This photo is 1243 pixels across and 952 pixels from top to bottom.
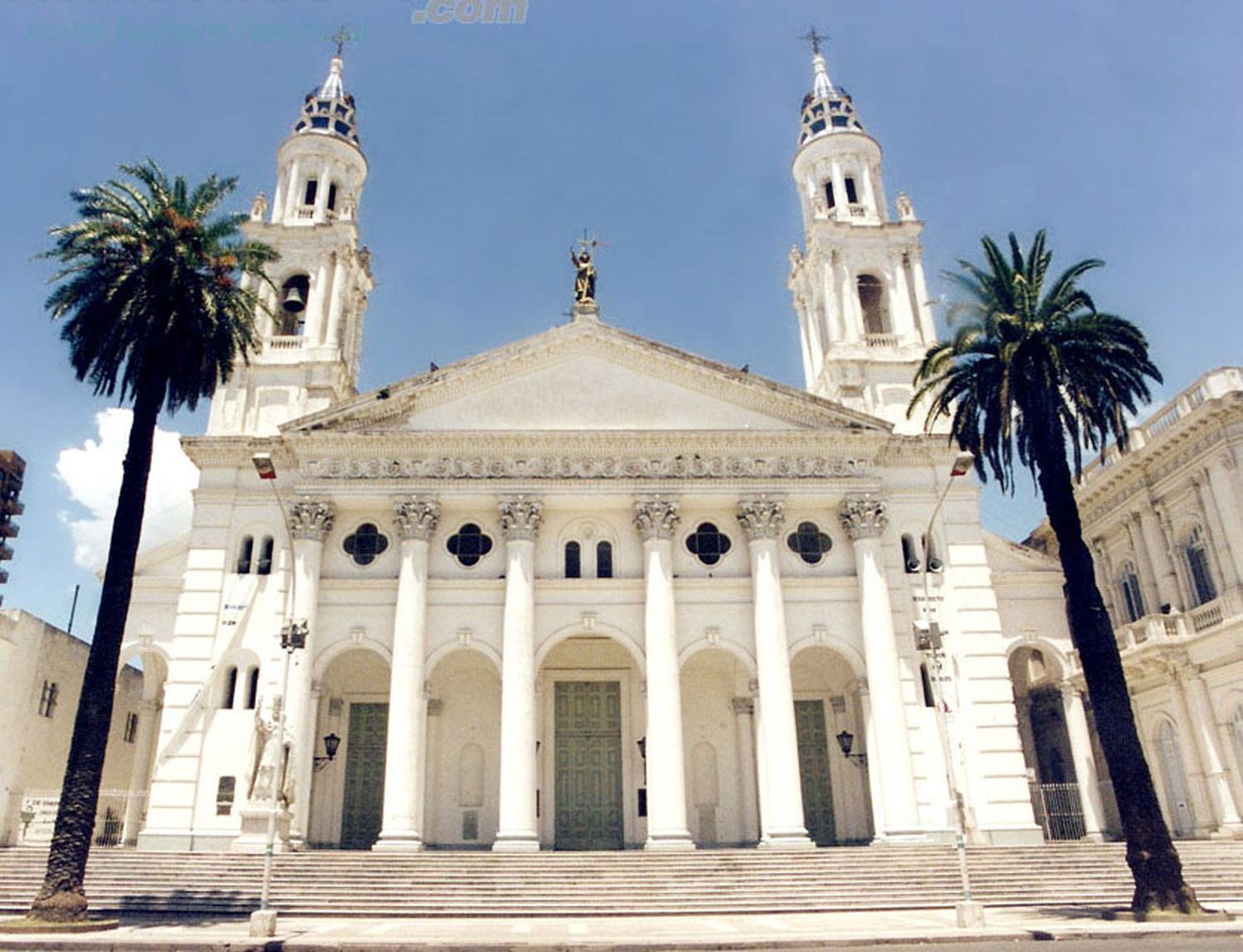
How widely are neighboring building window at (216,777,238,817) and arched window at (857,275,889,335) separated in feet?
95.3

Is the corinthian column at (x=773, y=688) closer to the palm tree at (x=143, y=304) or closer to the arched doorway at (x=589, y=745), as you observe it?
the arched doorway at (x=589, y=745)

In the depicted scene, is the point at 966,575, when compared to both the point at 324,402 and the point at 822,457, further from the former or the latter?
the point at 324,402

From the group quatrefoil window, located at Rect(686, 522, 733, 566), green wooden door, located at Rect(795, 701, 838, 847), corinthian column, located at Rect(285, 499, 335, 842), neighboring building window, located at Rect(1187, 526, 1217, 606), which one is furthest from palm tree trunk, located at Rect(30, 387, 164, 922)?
neighboring building window, located at Rect(1187, 526, 1217, 606)

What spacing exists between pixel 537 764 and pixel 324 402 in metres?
15.3

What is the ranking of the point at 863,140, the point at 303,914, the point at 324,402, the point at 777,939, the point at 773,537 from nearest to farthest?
the point at 777,939 → the point at 303,914 → the point at 773,537 → the point at 324,402 → the point at 863,140

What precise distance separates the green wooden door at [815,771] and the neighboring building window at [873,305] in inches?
632

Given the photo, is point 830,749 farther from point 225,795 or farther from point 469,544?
point 225,795

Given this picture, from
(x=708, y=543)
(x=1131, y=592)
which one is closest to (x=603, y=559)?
(x=708, y=543)

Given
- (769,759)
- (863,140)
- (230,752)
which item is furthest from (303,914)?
(863,140)

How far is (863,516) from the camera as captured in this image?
31.8m

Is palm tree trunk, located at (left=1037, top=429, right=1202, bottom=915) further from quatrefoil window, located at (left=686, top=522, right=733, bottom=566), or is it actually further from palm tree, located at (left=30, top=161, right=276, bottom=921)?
palm tree, located at (left=30, top=161, right=276, bottom=921)

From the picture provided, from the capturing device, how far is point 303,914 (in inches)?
877

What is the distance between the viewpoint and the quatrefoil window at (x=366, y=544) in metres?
32.1

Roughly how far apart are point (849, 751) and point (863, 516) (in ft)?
26.8
